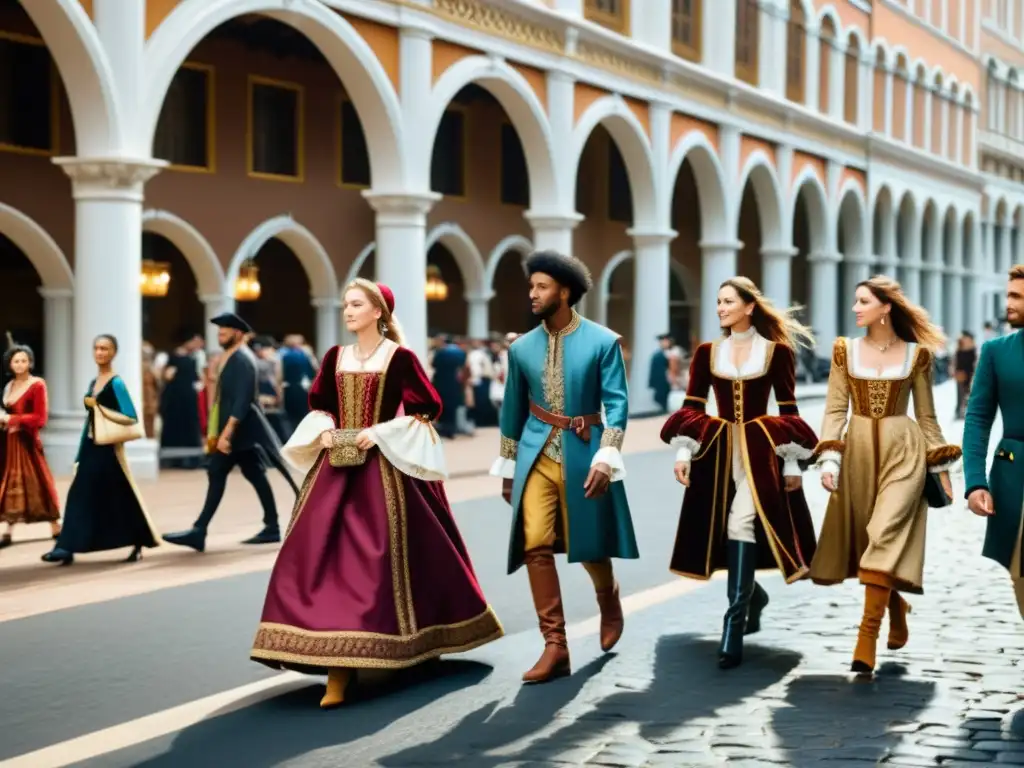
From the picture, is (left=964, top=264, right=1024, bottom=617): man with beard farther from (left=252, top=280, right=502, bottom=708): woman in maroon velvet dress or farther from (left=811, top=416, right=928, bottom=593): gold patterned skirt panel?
(left=252, top=280, right=502, bottom=708): woman in maroon velvet dress

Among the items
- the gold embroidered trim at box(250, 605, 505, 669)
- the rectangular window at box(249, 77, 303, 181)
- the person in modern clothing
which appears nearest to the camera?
the gold embroidered trim at box(250, 605, 505, 669)

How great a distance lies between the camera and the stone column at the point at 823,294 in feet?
119

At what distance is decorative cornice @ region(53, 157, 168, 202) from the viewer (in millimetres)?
15242

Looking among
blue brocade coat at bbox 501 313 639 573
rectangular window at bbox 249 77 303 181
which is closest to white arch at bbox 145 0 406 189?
rectangular window at bbox 249 77 303 181

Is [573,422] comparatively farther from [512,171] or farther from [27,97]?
[512,171]

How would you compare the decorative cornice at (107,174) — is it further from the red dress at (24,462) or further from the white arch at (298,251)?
the white arch at (298,251)

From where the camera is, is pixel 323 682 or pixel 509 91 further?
pixel 509 91

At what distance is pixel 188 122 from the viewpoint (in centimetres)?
2156

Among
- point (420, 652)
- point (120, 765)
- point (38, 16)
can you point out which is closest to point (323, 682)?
point (420, 652)

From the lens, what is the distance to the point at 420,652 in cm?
641

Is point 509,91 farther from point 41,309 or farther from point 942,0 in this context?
point 942,0

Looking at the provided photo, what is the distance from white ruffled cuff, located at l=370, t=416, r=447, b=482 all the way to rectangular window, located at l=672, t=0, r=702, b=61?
72.9 ft

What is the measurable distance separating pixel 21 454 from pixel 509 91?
12.6 metres

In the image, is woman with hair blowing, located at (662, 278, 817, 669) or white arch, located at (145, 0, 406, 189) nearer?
woman with hair blowing, located at (662, 278, 817, 669)
